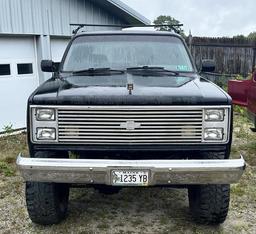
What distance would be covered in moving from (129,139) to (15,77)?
615 centimetres

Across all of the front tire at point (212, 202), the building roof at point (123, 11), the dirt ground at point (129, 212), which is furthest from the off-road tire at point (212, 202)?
the building roof at point (123, 11)

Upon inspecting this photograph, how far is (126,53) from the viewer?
5031 mm

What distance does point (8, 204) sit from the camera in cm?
490

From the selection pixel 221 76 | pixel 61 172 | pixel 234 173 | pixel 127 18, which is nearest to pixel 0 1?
pixel 127 18

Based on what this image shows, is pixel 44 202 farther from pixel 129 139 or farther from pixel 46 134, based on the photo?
pixel 129 139

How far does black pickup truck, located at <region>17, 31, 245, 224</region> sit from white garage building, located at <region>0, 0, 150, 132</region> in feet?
17.0

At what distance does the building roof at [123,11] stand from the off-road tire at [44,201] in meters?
7.56

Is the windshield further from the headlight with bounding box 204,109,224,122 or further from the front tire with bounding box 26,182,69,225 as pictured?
the front tire with bounding box 26,182,69,225

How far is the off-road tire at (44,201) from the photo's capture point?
3.95 metres

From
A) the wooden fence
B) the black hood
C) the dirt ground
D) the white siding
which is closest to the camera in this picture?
the black hood

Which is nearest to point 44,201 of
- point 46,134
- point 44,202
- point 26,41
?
point 44,202

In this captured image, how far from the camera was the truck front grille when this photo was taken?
356 centimetres

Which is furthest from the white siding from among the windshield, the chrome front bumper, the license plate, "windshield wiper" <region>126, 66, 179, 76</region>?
the license plate

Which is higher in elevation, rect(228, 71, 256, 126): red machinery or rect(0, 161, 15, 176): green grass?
rect(228, 71, 256, 126): red machinery
